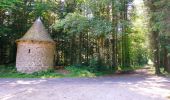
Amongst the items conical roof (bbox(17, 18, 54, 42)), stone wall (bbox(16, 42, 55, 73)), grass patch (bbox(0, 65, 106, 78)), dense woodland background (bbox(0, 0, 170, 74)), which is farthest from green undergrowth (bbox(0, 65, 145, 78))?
conical roof (bbox(17, 18, 54, 42))

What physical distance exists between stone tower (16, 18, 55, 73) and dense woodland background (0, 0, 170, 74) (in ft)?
6.52

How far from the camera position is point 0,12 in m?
32.2

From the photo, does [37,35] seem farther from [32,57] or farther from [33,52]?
[32,57]

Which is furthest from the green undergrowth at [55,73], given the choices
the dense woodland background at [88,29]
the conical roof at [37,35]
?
the conical roof at [37,35]

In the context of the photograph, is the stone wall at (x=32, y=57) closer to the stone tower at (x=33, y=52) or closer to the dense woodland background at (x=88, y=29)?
the stone tower at (x=33, y=52)

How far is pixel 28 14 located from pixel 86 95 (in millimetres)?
23574

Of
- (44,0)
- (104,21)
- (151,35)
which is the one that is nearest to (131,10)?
(151,35)

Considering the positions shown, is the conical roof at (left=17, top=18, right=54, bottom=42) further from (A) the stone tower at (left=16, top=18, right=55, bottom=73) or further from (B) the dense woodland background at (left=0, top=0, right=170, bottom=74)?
(B) the dense woodland background at (left=0, top=0, right=170, bottom=74)

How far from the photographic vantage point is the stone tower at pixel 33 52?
2578cm

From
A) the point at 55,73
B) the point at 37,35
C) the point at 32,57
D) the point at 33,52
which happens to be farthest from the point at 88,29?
the point at 32,57

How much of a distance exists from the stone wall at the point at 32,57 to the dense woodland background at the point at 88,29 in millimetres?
2644

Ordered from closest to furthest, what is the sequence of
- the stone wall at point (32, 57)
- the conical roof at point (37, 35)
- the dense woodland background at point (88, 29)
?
the dense woodland background at point (88, 29) < the stone wall at point (32, 57) < the conical roof at point (37, 35)

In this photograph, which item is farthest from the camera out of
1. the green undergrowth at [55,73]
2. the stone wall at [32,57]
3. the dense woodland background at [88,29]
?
the stone wall at [32,57]

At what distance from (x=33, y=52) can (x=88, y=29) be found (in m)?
5.74
